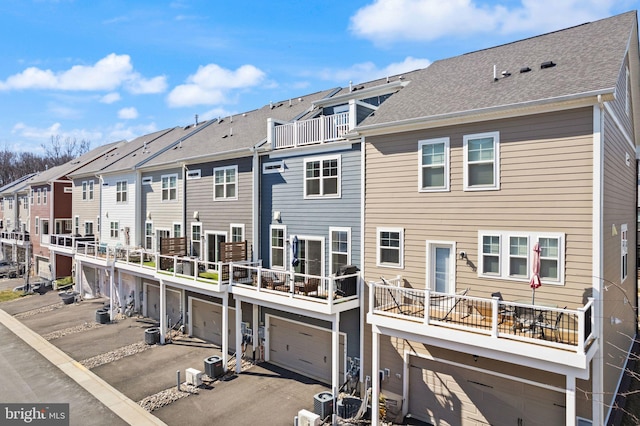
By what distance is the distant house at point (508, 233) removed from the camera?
9.01 m

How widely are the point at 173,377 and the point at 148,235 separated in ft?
36.3

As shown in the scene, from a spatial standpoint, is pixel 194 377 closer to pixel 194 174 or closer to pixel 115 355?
pixel 115 355

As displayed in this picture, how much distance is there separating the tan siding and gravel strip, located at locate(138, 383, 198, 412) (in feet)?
25.4

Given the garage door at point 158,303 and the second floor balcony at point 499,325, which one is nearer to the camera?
the second floor balcony at point 499,325

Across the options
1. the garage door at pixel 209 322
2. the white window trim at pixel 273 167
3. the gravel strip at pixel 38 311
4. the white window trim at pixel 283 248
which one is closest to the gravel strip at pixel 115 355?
the garage door at pixel 209 322

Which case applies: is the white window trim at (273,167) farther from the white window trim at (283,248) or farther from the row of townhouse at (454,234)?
the white window trim at (283,248)

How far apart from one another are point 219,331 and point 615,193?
16.4 metres

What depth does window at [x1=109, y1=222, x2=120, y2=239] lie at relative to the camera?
26234mm

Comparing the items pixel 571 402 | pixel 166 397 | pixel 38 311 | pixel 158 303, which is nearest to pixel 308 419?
pixel 166 397

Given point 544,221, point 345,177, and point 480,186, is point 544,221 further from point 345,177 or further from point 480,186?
point 345,177

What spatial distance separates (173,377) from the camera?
15.2 metres

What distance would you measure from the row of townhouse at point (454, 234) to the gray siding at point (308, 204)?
0.07 m

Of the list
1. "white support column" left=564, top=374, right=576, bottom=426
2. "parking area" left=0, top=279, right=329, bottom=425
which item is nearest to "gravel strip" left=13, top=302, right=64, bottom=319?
"parking area" left=0, top=279, right=329, bottom=425

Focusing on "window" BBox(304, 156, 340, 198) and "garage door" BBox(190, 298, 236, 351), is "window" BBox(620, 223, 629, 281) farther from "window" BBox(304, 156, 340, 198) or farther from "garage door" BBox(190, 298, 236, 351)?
"garage door" BBox(190, 298, 236, 351)
